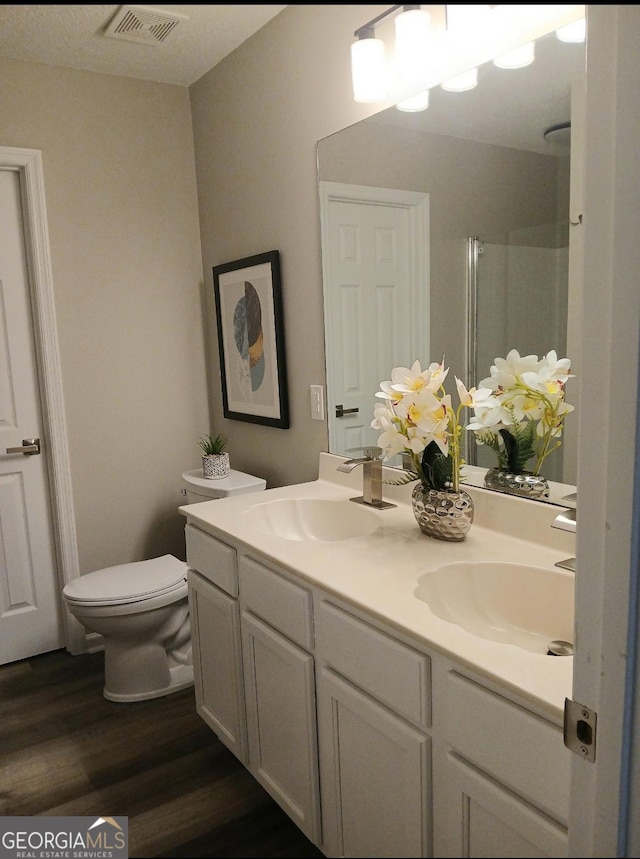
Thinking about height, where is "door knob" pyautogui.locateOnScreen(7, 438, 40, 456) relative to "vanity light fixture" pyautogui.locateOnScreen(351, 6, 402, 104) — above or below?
below

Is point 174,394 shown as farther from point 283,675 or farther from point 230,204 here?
point 283,675

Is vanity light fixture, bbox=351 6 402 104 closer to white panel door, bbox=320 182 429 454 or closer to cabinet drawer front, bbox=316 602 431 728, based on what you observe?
white panel door, bbox=320 182 429 454

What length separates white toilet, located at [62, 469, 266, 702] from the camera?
7.95 feet

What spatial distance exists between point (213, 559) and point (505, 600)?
0.90 metres

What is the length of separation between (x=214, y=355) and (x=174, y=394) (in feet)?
0.85

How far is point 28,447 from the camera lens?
2855 mm

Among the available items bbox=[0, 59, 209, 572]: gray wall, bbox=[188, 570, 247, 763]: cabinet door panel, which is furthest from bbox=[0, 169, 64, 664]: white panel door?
bbox=[188, 570, 247, 763]: cabinet door panel

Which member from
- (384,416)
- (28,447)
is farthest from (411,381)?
(28,447)

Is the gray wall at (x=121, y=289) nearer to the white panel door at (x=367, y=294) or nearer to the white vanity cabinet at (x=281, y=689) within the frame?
the white panel door at (x=367, y=294)

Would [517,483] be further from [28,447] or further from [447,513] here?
[28,447]

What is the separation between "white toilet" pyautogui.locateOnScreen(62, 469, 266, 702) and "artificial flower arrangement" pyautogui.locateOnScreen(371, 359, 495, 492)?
3.46 ft

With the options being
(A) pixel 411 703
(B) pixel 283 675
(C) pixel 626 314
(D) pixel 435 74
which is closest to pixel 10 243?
(D) pixel 435 74

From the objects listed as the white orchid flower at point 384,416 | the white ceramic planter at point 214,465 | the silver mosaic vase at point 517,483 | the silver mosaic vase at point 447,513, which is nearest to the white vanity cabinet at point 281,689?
the silver mosaic vase at point 447,513

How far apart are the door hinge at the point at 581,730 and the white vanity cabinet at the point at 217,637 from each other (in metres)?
1.36
